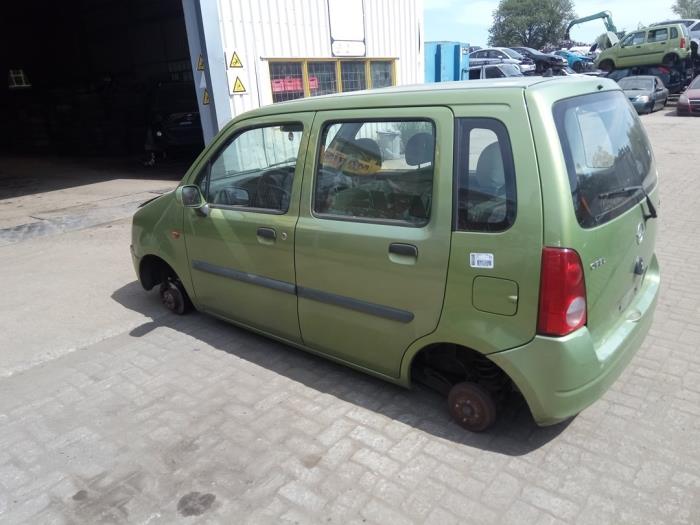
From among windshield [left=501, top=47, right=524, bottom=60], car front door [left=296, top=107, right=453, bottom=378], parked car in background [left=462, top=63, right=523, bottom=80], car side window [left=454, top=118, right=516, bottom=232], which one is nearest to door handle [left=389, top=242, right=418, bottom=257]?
car front door [left=296, top=107, right=453, bottom=378]

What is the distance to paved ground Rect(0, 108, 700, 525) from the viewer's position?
2.46 meters

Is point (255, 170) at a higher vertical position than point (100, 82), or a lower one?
lower

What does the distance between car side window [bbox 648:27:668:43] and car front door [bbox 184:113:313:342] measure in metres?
22.3

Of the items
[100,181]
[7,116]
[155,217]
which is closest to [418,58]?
[100,181]

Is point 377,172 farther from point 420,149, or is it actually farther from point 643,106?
point 643,106

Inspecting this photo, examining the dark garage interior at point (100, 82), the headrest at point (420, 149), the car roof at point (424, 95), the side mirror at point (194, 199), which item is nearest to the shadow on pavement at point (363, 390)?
the side mirror at point (194, 199)

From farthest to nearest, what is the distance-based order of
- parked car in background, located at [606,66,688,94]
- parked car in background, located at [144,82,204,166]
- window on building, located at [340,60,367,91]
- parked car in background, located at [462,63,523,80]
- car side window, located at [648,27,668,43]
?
parked car in background, located at [606,66,688,94], parked car in background, located at [462,63,523,80], car side window, located at [648,27,668,43], parked car in background, located at [144,82,204,166], window on building, located at [340,60,367,91]

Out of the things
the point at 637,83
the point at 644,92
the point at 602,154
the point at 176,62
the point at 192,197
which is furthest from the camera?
the point at 637,83

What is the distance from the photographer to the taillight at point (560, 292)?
2.30 meters

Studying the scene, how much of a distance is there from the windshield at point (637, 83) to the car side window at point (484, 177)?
19.2m

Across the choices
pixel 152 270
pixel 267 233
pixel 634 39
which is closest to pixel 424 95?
pixel 267 233

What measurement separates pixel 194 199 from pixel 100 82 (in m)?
15.9

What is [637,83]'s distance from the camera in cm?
1884

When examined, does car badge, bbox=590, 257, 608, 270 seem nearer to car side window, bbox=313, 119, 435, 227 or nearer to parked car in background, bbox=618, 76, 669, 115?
car side window, bbox=313, 119, 435, 227
